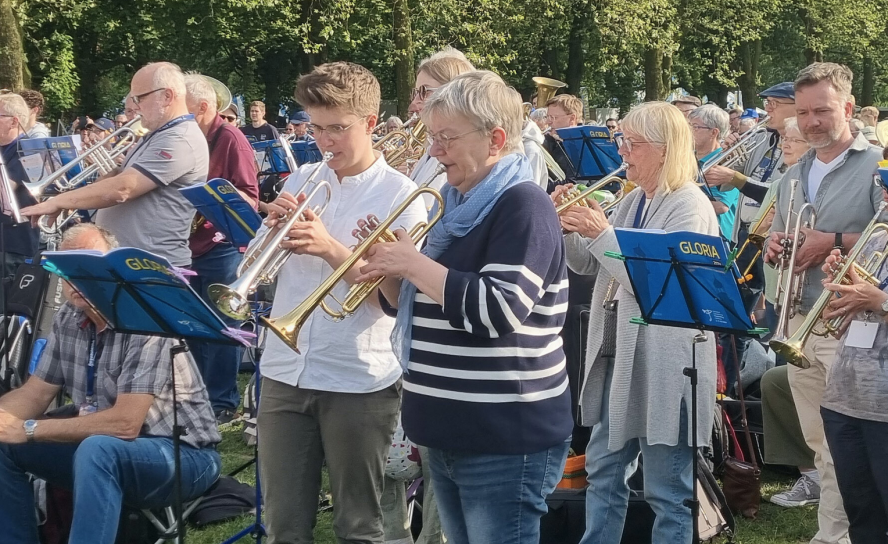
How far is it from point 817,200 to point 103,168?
4362 millimetres

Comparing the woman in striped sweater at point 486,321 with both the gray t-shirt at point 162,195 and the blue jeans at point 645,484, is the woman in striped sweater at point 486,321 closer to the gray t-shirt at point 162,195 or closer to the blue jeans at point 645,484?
the blue jeans at point 645,484

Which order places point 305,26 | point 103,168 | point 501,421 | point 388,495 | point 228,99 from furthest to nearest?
point 305,26 → point 228,99 → point 103,168 → point 388,495 → point 501,421

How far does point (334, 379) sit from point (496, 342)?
73 centimetres

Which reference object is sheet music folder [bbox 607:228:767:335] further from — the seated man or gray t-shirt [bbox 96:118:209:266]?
gray t-shirt [bbox 96:118:209:266]

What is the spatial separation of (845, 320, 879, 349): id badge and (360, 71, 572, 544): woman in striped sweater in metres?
1.20

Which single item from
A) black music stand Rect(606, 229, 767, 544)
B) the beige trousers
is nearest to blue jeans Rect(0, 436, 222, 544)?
black music stand Rect(606, 229, 767, 544)

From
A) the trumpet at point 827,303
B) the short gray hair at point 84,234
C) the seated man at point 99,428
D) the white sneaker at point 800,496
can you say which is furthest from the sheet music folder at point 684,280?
the short gray hair at point 84,234

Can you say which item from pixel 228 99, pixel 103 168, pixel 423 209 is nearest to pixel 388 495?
pixel 423 209

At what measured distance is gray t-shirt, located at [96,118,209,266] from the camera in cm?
529

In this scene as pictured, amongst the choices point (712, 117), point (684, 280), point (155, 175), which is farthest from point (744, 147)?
point (684, 280)

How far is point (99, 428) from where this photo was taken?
12.9 feet

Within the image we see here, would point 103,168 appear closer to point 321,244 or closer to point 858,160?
point 321,244

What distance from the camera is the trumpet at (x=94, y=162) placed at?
20.1ft

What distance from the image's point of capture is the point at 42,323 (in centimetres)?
554
